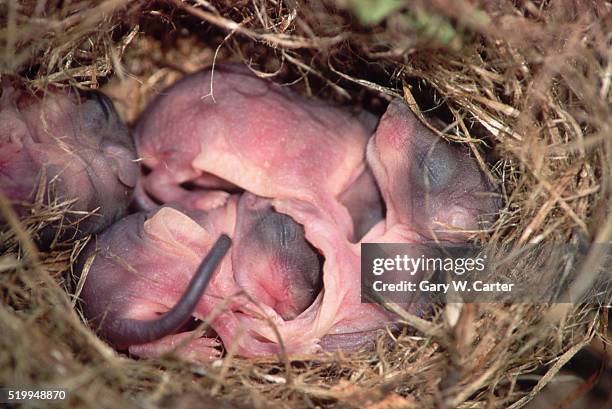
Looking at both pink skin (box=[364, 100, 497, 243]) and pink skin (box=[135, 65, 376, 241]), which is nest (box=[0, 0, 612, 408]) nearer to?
pink skin (box=[364, 100, 497, 243])

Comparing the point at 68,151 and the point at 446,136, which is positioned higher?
the point at 446,136

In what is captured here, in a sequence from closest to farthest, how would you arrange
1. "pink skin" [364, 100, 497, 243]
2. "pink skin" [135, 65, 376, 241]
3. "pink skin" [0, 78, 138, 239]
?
"pink skin" [0, 78, 138, 239] < "pink skin" [364, 100, 497, 243] < "pink skin" [135, 65, 376, 241]

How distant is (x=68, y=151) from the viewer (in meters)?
1.87

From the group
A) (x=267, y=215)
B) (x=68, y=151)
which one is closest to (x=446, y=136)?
(x=267, y=215)

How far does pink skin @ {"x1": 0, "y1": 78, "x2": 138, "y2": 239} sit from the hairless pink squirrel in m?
0.12

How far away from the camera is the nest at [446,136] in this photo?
1.54 meters

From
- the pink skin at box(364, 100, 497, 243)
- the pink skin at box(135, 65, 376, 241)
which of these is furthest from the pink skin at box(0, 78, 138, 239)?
the pink skin at box(364, 100, 497, 243)

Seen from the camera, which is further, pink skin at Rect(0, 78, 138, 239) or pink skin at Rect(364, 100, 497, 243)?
pink skin at Rect(364, 100, 497, 243)

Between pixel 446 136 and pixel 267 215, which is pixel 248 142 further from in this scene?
pixel 446 136

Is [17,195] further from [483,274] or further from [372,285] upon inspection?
[483,274]

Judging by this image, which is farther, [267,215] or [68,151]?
[267,215]

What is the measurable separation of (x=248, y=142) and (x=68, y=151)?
57cm

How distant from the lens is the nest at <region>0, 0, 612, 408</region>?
5.06 ft

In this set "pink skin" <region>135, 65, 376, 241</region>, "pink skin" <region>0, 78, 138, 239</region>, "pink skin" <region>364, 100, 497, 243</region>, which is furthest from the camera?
"pink skin" <region>135, 65, 376, 241</region>
